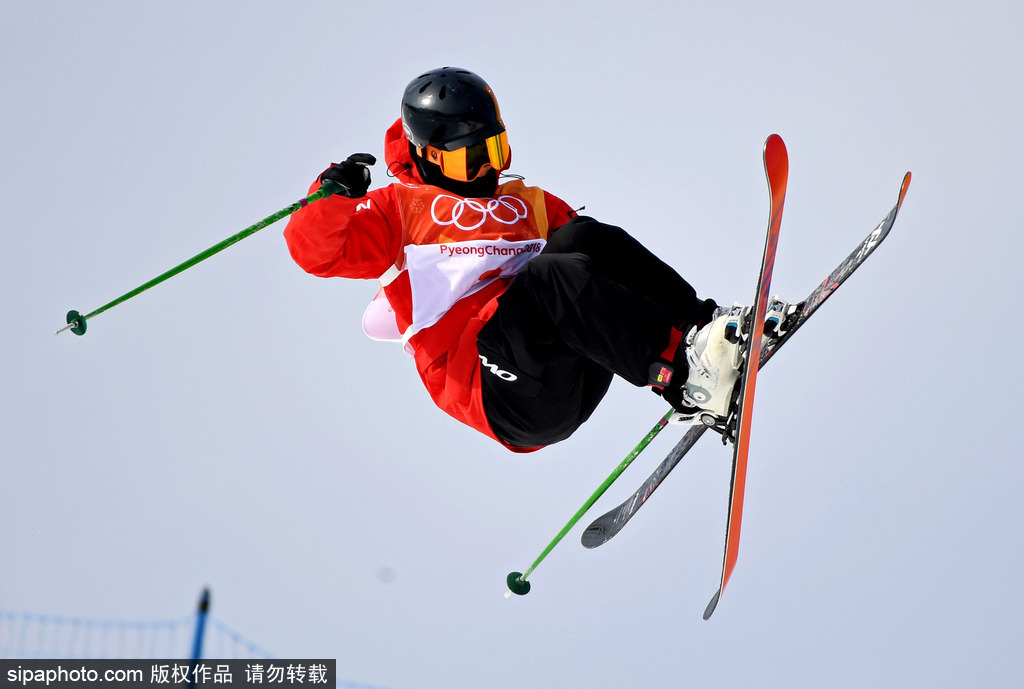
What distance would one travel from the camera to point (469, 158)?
12.0 ft

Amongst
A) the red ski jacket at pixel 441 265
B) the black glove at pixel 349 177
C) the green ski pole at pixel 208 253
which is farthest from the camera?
the red ski jacket at pixel 441 265

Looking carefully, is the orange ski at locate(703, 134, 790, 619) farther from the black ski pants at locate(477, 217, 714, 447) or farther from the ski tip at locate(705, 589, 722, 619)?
the black ski pants at locate(477, 217, 714, 447)

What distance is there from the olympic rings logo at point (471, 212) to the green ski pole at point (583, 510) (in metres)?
0.96

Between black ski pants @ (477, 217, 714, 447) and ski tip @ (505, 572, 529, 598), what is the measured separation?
→ 0.75 m

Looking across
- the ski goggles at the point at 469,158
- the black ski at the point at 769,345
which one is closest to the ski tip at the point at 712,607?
the black ski at the point at 769,345

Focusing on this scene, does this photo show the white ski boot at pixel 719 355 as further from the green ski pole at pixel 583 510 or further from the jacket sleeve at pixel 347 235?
the jacket sleeve at pixel 347 235

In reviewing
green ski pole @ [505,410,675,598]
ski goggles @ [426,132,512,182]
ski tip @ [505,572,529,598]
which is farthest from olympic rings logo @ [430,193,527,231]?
ski tip @ [505,572,529,598]

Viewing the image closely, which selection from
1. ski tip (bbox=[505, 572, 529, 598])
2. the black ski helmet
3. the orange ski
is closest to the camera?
the orange ski

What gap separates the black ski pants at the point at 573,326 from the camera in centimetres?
293

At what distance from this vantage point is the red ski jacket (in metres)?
3.46

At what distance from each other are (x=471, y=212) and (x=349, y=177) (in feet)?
1.72

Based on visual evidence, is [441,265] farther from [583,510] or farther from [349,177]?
[583,510]

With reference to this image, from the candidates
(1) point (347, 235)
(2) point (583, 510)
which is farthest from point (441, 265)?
(2) point (583, 510)

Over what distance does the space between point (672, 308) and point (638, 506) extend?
0.99 m
